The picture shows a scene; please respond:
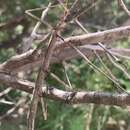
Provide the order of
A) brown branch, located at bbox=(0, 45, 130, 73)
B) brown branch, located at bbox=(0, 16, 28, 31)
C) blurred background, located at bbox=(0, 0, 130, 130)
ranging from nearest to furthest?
1. brown branch, located at bbox=(0, 45, 130, 73)
2. blurred background, located at bbox=(0, 0, 130, 130)
3. brown branch, located at bbox=(0, 16, 28, 31)

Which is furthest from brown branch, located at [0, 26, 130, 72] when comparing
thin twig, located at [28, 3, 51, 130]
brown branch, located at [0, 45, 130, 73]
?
thin twig, located at [28, 3, 51, 130]

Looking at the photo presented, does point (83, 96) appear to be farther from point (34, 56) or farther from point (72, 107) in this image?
point (72, 107)

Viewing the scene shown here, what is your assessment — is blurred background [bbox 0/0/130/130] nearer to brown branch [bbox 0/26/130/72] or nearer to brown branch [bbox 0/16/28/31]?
brown branch [bbox 0/16/28/31]

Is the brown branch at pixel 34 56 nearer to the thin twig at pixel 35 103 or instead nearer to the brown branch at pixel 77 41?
the brown branch at pixel 77 41

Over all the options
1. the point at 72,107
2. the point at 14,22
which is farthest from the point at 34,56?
the point at 14,22

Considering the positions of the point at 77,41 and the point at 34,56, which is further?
the point at 34,56

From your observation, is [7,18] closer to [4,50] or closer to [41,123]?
[4,50]

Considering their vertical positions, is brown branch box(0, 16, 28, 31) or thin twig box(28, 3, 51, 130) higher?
brown branch box(0, 16, 28, 31)

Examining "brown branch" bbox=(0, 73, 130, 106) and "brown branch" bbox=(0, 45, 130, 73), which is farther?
"brown branch" bbox=(0, 45, 130, 73)

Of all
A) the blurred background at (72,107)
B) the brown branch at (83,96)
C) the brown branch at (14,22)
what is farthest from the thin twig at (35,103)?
the brown branch at (14,22)

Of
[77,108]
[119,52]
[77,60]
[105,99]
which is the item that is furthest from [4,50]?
[105,99]

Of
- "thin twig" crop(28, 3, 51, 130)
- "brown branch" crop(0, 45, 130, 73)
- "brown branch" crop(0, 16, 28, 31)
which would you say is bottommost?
"thin twig" crop(28, 3, 51, 130)
